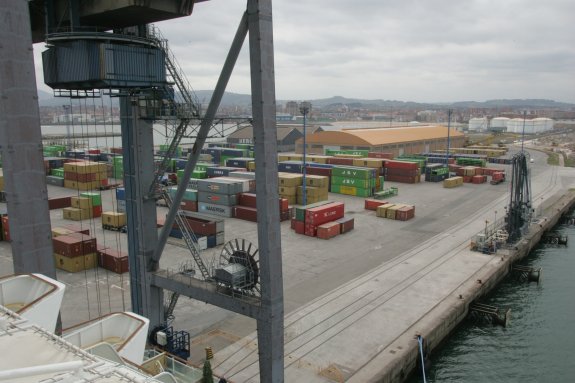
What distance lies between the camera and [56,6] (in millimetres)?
14789

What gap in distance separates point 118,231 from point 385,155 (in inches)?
2427

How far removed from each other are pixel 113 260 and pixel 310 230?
59.0ft

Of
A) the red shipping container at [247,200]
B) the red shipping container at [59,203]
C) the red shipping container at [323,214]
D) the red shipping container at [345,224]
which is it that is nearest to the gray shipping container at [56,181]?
the red shipping container at [59,203]

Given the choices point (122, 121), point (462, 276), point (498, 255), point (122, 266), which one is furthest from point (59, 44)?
point (498, 255)

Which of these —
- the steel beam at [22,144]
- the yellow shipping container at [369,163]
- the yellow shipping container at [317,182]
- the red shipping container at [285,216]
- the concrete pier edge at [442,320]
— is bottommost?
the concrete pier edge at [442,320]

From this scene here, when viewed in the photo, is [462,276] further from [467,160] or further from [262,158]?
[467,160]

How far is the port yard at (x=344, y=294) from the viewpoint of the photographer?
68.2ft

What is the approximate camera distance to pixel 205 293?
55.5ft

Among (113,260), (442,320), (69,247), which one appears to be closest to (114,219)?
(69,247)

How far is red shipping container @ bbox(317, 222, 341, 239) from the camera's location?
41.6 meters

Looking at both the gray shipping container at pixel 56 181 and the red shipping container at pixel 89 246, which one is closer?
the red shipping container at pixel 89 246

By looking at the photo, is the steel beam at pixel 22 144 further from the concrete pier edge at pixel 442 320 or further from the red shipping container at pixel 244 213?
the red shipping container at pixel 244 213

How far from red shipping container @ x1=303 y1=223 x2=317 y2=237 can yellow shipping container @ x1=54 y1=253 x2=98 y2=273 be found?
1872 centimetres

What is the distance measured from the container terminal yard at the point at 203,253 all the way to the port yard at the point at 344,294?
13 centimetres
